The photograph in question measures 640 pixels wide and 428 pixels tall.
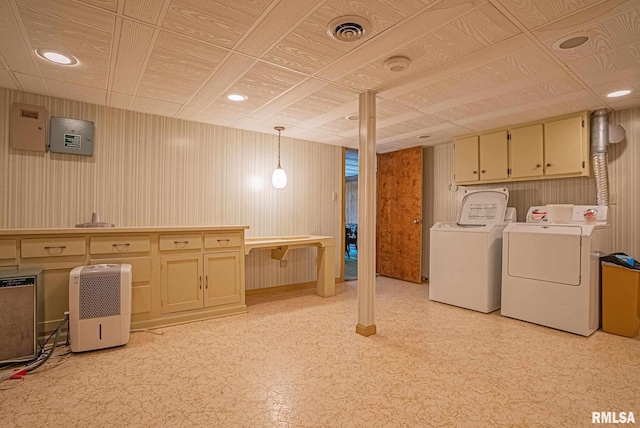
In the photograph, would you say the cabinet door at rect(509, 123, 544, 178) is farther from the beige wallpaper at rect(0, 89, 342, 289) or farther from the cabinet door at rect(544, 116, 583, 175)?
the beige wallpaper at rect(0, 89, 342, 289)

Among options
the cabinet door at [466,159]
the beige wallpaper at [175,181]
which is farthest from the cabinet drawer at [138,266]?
the cabinet door at [466,159]

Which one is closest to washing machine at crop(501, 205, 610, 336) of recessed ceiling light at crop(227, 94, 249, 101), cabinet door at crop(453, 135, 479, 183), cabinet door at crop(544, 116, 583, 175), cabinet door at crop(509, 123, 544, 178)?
cabinet door at crop(544, 116, 583, 175)

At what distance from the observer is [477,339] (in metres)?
2.90

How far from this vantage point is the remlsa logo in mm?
1738

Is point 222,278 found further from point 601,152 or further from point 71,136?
point 601,152

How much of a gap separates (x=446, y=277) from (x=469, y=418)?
8.17ft

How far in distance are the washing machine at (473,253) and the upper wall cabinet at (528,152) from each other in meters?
0.28

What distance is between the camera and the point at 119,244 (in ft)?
9.82

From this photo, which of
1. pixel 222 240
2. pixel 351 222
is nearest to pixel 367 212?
pixel 222 240

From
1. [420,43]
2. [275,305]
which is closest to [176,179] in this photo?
[275,305]

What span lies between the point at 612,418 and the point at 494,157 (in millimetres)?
3091

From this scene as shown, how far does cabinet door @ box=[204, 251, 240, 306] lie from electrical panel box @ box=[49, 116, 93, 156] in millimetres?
1670

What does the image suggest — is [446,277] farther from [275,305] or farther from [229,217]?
[229,217]

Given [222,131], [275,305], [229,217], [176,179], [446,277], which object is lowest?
[275,305]
